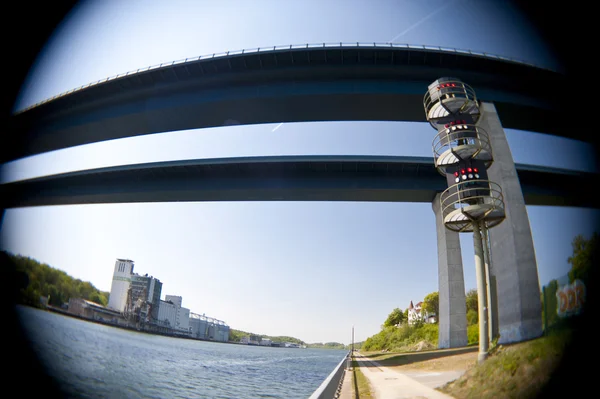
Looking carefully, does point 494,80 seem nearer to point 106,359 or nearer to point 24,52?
point 24,52

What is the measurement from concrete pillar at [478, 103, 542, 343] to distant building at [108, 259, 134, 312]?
25.2 metres

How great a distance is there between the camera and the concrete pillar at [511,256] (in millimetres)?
6930

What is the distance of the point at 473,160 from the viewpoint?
781cm

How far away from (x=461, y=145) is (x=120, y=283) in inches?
1067

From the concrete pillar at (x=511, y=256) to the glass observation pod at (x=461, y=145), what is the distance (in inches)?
85.6

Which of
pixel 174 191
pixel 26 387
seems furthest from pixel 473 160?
pixel 174 191

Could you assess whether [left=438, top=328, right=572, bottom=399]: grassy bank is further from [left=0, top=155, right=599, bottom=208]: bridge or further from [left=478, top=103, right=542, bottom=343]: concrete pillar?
[left=0, top=155, right=599, bottom=208]: bridge

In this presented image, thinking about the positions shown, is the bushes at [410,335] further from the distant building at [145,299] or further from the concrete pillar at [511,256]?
the distant building at [145,299]

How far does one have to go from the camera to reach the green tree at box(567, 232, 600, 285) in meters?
2.59

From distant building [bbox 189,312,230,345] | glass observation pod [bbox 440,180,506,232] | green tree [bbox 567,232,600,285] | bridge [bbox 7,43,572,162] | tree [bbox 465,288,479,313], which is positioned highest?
bridge [bbox 7,43,572,162]

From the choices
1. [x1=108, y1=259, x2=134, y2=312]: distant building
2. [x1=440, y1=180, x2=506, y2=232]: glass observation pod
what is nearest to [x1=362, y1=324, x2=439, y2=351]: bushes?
[x1=440, y1=180, x2=506, y2=232]: glass observation pod

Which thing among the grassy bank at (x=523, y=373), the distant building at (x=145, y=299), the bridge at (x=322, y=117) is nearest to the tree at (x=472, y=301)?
the bridge at (x=322, y=117)

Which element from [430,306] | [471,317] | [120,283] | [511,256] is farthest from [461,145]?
[120,283]

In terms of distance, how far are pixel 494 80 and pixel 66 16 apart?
546 inches
